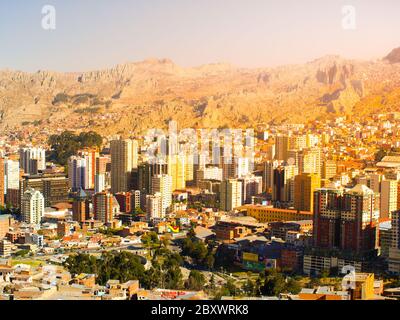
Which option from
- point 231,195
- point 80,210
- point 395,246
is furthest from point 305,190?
point 80,210

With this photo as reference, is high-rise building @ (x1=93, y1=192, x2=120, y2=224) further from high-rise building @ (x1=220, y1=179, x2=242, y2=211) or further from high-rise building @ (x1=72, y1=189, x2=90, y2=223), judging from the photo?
high-rise building @ (x1=220, y1=179, x2=242, y2=211)

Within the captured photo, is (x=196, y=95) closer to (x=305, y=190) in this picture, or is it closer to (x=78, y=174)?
(x=78, y=174)

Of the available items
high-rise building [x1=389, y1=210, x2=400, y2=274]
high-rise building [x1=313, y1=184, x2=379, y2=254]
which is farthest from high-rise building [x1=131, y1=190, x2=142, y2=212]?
high-rise building [x1=389, y1=210, x2=400, y2=274]

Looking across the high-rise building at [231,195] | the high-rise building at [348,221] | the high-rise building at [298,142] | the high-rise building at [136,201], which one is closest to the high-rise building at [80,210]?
the high-rise building at [136,201]

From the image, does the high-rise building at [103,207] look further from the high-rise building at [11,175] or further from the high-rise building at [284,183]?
the high-rise building at [284,183]
